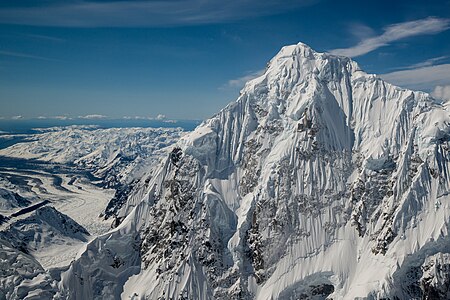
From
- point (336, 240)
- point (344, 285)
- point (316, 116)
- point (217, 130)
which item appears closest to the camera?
point (344, 285)

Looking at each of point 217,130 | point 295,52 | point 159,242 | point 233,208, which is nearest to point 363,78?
point 295,52

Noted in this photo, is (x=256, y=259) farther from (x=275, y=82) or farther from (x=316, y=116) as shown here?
(x=275, y=82)

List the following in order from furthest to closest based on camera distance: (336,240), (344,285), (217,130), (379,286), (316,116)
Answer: (217,130) → (316,116) → (336,240) → (344,285) → (379,286)

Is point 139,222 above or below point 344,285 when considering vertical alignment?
above

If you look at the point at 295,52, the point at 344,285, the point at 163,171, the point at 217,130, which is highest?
the point at 295,52
